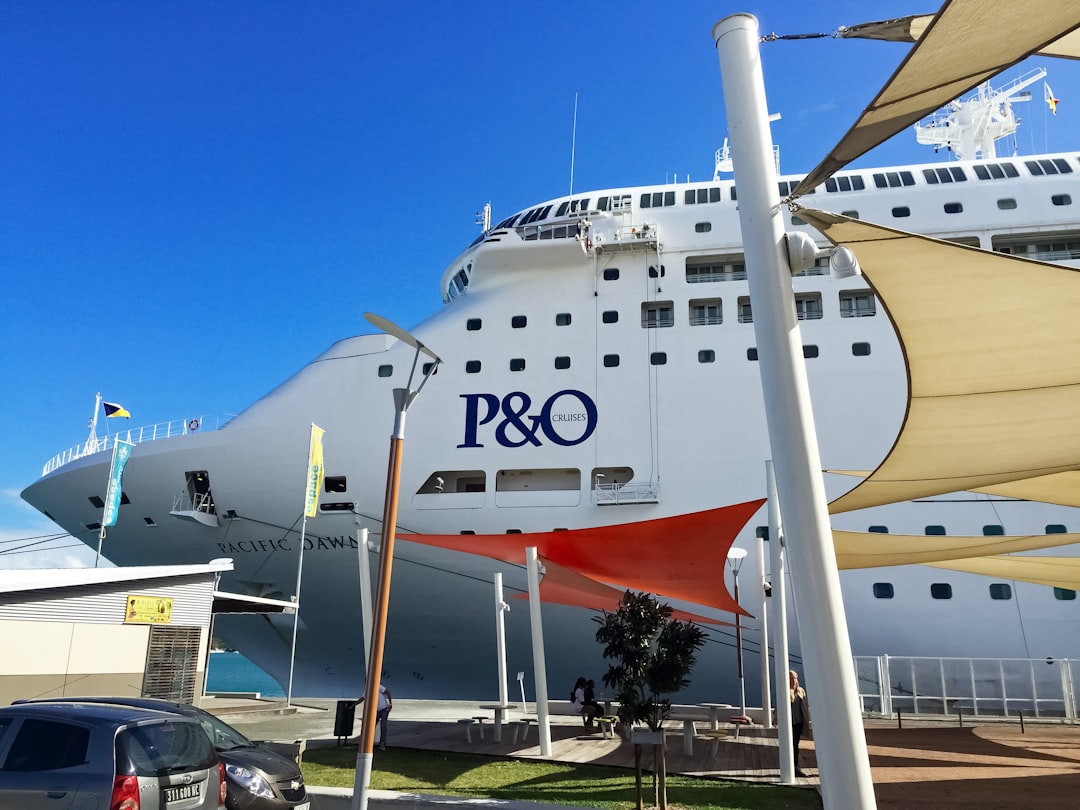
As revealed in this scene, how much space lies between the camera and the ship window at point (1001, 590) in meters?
15.3

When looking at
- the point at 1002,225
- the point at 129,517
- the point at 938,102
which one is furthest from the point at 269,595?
the point at 1002,225

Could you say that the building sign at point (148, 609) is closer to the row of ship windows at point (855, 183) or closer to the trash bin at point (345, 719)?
the trash bin at point (345, 719)

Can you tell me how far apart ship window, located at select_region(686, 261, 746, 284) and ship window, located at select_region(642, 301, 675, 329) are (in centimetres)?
82

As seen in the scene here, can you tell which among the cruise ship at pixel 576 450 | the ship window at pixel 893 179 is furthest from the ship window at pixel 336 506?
the ship window at pixel 893 179

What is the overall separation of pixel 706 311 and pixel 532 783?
1275 cm

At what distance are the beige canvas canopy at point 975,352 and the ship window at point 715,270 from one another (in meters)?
12.8

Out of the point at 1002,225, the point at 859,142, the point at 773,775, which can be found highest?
the point at 1002,225

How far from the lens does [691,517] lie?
9984mm

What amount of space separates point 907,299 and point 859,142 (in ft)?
3.79

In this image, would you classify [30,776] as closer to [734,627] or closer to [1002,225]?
[734,627]

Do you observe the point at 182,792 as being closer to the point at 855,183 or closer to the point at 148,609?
the point at 148,609

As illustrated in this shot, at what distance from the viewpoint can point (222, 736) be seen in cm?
704

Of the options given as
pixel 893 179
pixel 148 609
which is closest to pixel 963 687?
pixel 893 179

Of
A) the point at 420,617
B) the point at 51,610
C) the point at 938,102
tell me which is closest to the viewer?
the point at 938,102
